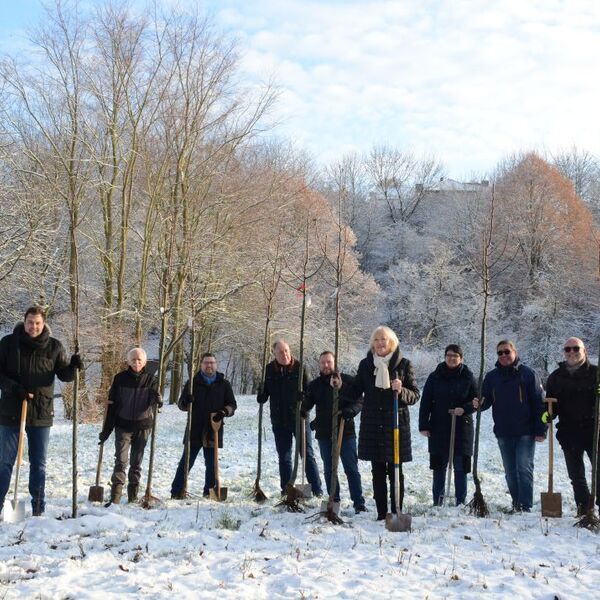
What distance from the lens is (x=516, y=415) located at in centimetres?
745

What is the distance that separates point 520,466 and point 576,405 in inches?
39.0

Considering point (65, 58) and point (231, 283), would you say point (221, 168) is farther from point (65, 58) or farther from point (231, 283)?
point (65, 58)

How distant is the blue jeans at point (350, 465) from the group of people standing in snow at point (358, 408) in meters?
0.01

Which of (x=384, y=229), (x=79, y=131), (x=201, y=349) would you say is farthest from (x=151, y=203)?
(x=384, y=229)

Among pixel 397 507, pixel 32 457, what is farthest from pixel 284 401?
pixel 32 457

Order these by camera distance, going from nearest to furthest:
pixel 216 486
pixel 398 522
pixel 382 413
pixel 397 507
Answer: pixel 398 522 → pixel 397 507 → pixel 382 413 → pixel 216 486

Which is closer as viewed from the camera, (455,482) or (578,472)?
(578,472)

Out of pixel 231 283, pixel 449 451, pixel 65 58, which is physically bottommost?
pixel 449 451

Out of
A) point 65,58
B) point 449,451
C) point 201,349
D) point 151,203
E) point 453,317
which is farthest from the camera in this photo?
point 453,317

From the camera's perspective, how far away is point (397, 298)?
40344mm

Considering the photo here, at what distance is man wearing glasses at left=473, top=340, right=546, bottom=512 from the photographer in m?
7.42

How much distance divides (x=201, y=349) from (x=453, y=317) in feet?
50.9

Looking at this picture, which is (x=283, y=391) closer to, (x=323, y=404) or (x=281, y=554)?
(x=323, y=404)

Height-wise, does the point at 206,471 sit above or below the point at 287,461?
below
